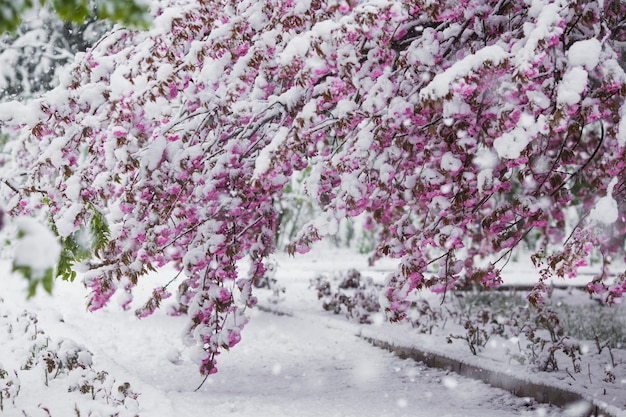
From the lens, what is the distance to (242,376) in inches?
249

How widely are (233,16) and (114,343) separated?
17.1 ft

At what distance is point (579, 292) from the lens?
1205 centimetres

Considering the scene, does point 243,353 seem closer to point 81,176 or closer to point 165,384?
point 165,384

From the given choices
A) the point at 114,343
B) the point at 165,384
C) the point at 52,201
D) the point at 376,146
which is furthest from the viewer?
the point at 114,343

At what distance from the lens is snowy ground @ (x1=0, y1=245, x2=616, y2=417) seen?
4.64m

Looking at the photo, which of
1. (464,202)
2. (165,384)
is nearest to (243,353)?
(165,384)

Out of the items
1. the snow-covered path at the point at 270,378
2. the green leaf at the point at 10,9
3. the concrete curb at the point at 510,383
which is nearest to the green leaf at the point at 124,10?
the green leaf at the point at 10,9

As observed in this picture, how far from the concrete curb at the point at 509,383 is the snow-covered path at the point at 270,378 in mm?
84

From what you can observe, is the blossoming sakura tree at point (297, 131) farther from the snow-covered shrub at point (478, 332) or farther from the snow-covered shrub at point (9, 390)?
the snow-covered shrub at point (478, 332)

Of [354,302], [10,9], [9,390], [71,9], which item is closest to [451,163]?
[71,9]

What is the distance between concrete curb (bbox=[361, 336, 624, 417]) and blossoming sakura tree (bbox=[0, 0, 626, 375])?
34.4 inches

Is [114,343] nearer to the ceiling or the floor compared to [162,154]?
nearer to the floor

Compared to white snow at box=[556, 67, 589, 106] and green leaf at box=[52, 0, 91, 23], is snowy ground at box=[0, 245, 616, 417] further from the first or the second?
white snow at box=[556, 67, 589, 106]

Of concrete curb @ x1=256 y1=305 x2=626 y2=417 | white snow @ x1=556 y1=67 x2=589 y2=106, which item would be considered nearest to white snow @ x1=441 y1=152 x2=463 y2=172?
white snow @ x1=556 y1=67 x2=589 y2=106
